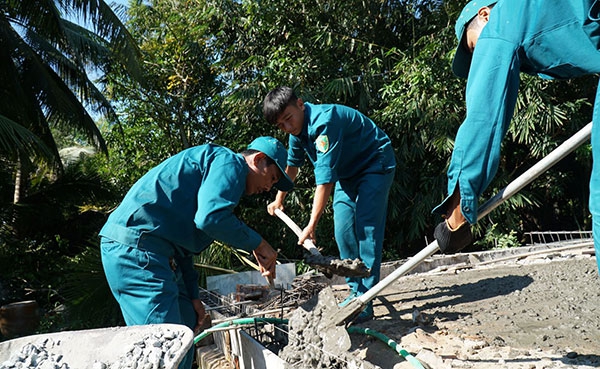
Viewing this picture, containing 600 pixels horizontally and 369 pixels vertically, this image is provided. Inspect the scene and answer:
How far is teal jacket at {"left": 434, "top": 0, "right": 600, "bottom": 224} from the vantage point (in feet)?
5.17

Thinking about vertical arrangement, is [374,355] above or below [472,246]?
above

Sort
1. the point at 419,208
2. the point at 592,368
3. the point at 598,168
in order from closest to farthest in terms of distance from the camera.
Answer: the point at 598,168 < the point at 592,368 < the point at 419,208

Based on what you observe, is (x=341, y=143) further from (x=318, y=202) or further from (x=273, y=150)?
(x=273, y=150)

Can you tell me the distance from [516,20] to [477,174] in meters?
0.47

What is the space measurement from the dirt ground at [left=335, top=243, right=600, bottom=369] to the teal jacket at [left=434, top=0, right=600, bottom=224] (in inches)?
41.9

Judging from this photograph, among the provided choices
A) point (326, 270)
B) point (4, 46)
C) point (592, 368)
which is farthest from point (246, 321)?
point (4, 46)

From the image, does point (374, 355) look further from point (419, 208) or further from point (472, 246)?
point (472, 246)

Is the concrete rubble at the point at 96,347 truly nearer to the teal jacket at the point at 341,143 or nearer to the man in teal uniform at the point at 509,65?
the man in teal uniform at the point at 509,65

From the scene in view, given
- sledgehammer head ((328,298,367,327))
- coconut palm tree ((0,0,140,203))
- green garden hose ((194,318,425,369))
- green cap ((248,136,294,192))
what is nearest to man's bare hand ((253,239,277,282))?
green cap ((248,136,294,192))

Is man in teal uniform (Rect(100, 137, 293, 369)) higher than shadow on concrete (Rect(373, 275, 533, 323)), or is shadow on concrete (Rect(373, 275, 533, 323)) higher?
man in teal uniform (Rect(100, 137, 293, 369))

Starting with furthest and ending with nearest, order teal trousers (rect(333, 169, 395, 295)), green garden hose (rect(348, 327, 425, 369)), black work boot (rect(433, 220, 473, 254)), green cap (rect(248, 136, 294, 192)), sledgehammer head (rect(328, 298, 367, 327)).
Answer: teal trousers (rect(333, 169, 395, 295)), sledgehammer head (rect(328, 298, 367, 327)), green cap (rect(248, 136, 294, 192)), green garden hose (rect(348, 327, 425, 369)), black work boot (rect(433, 220, 473, 254))

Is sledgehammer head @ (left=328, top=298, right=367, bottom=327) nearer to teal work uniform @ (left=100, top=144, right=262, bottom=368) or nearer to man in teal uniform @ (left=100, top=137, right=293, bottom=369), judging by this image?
man in teal uniform @ (left=100, top=137, right=293, bottom=369)

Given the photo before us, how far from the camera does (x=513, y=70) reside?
5.32ft

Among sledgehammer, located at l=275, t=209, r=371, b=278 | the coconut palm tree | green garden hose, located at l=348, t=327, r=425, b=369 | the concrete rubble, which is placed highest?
the coconut palm tree
